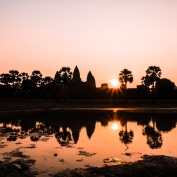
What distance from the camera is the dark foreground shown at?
1158 centimetres

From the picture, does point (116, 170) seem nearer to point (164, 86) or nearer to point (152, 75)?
point (152, 75)

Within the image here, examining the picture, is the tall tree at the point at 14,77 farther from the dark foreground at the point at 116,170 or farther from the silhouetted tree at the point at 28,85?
the dark foreground at the point at 116,170

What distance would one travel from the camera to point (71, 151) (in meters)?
17.1

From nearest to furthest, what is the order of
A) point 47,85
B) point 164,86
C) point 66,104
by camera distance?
point 66,104 < point 47,85 < point 164,86

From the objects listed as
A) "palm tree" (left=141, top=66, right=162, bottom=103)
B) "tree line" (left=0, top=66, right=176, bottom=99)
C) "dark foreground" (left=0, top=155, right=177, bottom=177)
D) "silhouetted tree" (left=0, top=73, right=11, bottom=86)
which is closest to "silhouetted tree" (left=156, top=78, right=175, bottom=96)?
"tree line" (left=0, top=66, right=176, bottom=99)

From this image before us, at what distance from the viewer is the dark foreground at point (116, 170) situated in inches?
456

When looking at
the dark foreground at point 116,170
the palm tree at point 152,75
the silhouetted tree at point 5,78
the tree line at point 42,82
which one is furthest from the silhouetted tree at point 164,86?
the dark foreground at point 116,170

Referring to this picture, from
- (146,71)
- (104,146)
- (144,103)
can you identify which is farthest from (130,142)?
(146,71)

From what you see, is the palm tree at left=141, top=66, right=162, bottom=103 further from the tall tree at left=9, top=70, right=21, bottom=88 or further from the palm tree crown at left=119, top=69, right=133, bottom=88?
the tall tree at left=9, top=70, right=21, bottom=88

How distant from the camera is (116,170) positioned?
1222 cm

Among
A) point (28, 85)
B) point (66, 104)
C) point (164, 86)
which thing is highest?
point (28, 85)

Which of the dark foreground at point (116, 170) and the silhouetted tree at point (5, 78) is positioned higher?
the silhouetted tree at point (5, 78)

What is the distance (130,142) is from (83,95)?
284ft

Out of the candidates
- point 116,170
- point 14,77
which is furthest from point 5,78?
point 116,170
